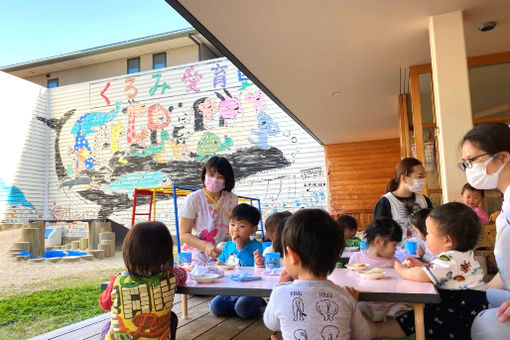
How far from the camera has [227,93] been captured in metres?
11.7

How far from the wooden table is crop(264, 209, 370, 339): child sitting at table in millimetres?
160

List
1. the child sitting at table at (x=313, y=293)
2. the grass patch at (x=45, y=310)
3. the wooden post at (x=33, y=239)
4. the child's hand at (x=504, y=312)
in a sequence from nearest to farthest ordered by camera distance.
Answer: the child sitting at table at (x=313, y=293), the child's hand at (x=504, y=312), the grass patch at (x=45, y=310), the wooden post at (x=33, y=239)

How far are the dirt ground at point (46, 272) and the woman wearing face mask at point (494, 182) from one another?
6.62 m

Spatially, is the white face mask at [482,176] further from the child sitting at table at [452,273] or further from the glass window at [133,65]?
the glass window at [133,65]

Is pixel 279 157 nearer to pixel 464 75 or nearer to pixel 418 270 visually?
pixel 464 75

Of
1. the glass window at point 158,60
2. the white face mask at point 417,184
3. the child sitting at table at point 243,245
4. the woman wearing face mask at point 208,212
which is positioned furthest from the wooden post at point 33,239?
the white face mask at point 417,184

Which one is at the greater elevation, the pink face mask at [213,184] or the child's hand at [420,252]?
the pink face mask at [213,184]

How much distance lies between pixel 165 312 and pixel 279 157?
9189mm

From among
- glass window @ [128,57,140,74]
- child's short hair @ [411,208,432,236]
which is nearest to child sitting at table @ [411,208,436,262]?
child's short hair @ [411,208,432,236]

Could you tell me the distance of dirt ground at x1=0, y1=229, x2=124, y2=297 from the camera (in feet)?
21.9

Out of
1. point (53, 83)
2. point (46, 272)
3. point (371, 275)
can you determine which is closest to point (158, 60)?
point (53, 83)

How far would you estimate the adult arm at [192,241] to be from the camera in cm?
285

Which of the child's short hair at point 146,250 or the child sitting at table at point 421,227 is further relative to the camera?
the child sitting at table at point 421,227

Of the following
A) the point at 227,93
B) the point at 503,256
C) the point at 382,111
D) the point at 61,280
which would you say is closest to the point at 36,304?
the point at 61,280
